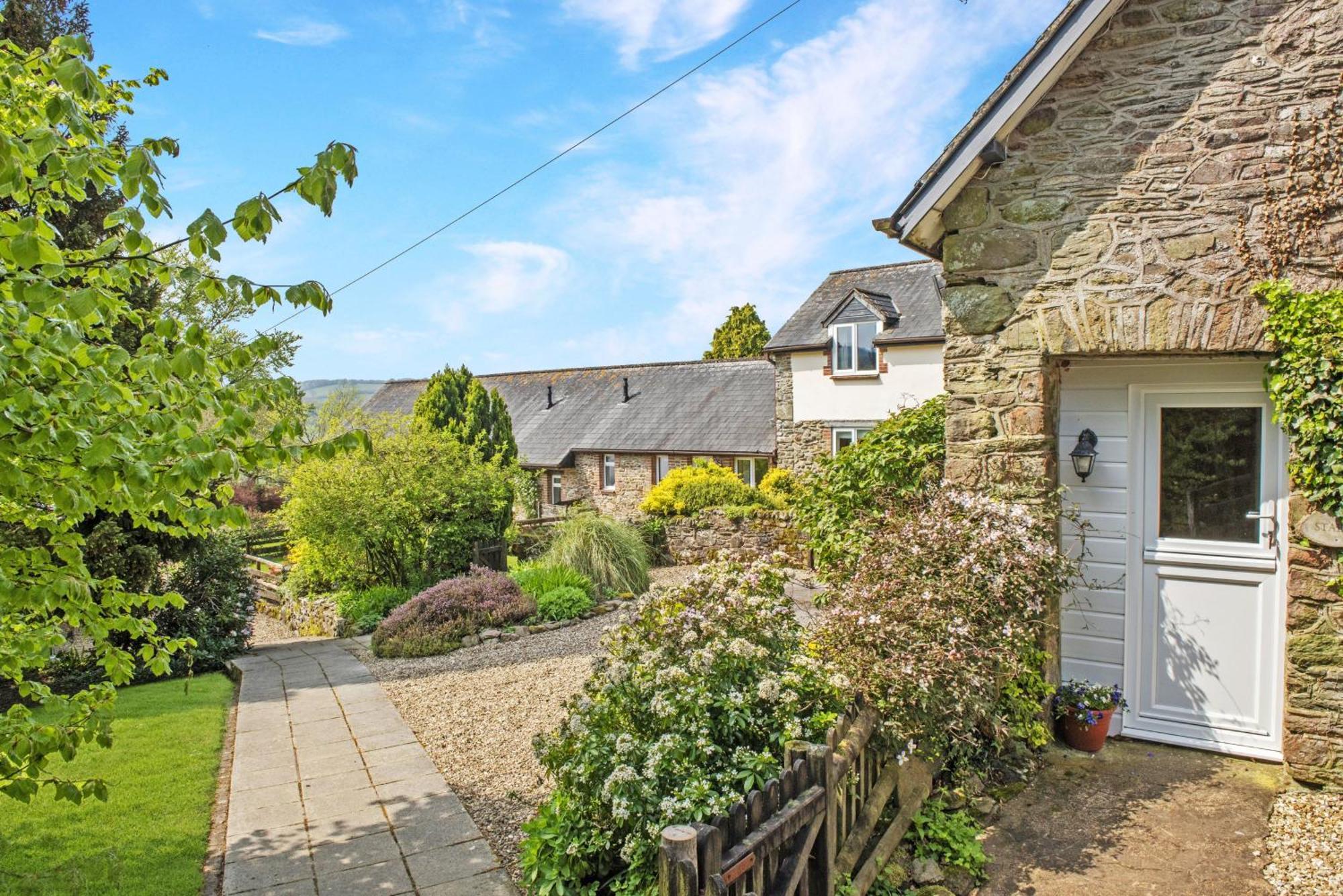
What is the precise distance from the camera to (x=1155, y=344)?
518 cm

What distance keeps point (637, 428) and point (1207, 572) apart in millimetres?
22113

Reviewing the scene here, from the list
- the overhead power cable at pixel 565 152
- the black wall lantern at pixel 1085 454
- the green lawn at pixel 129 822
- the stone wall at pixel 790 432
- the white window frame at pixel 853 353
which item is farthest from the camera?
the stone wall at pixel 790 432

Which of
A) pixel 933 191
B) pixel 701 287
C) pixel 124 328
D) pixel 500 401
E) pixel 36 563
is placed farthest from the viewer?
pixel 500 401

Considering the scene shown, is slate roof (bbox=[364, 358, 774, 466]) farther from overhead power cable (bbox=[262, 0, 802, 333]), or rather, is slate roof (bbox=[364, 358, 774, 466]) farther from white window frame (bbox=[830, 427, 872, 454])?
overhead power cable (bbox=[262, 0, 802, 333])

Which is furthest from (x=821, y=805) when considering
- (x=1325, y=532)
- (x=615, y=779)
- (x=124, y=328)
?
(x=124, y=328)

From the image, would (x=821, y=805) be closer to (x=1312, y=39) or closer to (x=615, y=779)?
(x=615, y=779)

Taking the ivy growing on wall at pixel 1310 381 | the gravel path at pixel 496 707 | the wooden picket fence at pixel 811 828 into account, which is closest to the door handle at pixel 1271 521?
the ivy growing on wall at pixel 1310 381

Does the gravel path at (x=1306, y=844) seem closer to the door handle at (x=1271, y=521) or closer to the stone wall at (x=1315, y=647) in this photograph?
the stone wall at (x=1315, y=647)

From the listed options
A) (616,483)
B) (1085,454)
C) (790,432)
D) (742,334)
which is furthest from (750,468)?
(1085,454)

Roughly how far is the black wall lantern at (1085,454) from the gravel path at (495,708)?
4.38 metres

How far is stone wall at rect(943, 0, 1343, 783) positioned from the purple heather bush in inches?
273

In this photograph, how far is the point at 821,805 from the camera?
3416mm

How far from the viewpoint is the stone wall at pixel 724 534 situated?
660 inches

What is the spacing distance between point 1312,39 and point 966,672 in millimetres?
4559
